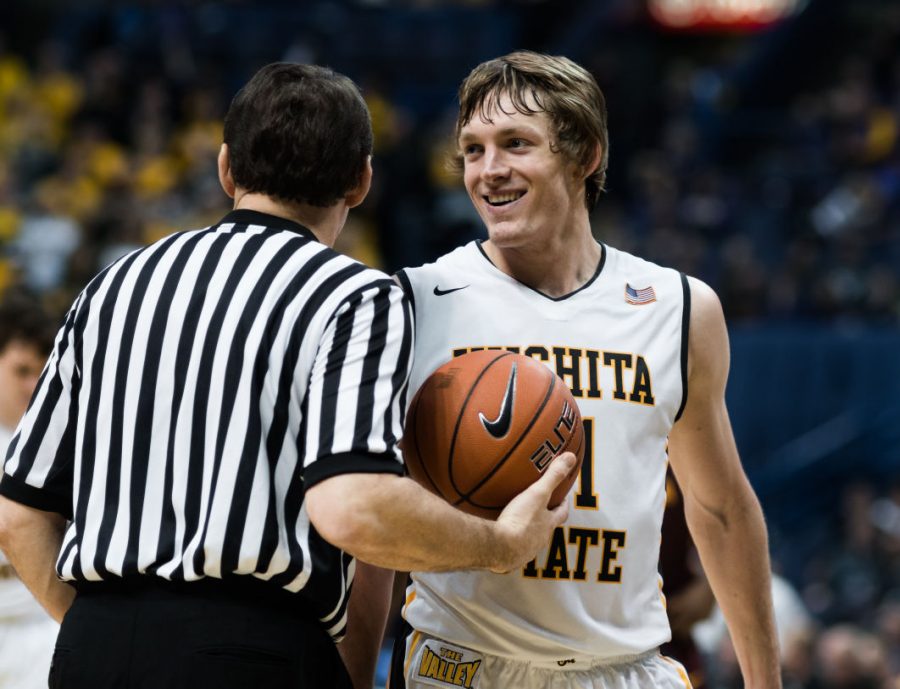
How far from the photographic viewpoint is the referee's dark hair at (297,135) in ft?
9.48

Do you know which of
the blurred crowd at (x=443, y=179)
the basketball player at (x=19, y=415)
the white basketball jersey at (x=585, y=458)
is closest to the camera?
the white basketball jersey at (x=585, y=458)

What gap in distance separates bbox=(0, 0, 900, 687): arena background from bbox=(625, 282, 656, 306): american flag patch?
441 cm

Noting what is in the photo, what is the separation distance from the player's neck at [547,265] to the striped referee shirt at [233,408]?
0.75 metres

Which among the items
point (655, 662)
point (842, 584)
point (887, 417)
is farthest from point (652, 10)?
point (655, 662)

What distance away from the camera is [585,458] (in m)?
3.36

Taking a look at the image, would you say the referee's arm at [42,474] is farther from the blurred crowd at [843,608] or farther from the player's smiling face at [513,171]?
the blurred crowd at [843,608]

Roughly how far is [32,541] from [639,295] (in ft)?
5.48

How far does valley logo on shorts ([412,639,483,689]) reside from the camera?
131 inches

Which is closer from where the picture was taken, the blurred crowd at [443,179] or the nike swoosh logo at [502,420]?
the nike swoosh logo at [502,420]

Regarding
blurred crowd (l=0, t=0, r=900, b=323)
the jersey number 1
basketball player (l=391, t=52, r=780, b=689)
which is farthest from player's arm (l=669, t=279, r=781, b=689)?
blurred crowd (l=0, t=0, r=900, b=323)

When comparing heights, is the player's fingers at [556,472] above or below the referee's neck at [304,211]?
below

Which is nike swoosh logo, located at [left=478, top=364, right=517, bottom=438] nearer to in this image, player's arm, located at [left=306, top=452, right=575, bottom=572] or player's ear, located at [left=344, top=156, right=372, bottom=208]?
player's arm, located at [left=306, top=452, right=575, bottom=572]

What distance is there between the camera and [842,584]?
10.0m

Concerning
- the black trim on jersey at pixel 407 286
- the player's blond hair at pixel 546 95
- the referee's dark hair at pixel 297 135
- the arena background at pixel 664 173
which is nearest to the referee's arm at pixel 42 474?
the referee's dark hair at pixel 297 135
